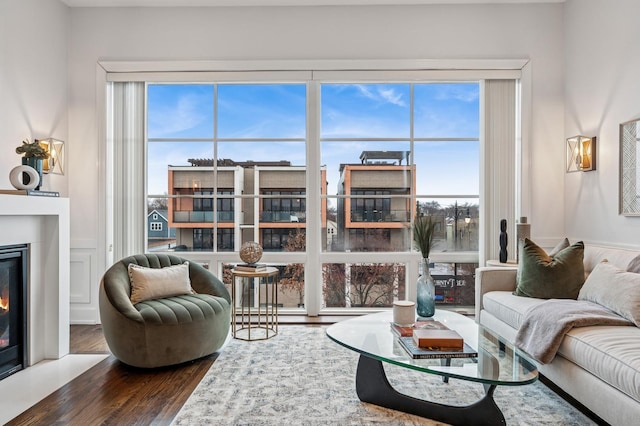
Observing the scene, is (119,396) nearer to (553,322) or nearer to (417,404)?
(417,404)

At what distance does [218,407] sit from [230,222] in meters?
2.30

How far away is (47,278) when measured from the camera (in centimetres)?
318

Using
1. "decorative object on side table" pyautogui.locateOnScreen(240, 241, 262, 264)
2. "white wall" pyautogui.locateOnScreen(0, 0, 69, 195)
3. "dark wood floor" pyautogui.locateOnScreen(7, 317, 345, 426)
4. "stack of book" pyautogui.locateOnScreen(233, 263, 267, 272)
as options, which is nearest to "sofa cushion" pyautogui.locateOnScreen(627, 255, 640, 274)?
"stack of book" pyautogui.locateOnScreen(233, 263, 267, 272)

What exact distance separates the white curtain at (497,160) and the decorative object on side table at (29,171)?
3.84 meters

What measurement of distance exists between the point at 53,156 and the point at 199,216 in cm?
140

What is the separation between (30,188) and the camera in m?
3.02

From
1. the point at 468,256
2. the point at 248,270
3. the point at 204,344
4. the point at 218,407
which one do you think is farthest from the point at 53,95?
the point at 468,256

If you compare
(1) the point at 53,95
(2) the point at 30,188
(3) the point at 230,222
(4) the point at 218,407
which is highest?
(1) the point at 53,95

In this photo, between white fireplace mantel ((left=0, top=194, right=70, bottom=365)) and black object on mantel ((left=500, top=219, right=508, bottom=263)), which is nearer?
white fireplace mantel ((left=0, top=194, right=70, bottom=365))

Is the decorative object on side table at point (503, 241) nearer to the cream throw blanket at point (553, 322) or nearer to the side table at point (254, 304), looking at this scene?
the cream throw blanket at point (553, 322)

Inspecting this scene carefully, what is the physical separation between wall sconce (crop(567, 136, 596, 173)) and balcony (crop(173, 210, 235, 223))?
329 cm

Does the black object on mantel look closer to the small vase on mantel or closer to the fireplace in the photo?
the small vase on mantel

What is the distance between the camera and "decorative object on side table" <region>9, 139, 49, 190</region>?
9.70 ft

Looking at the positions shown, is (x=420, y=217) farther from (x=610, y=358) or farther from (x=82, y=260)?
(x=82, y=260)
